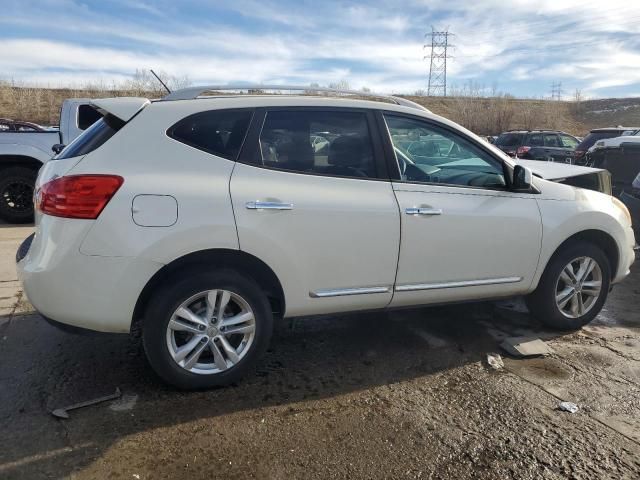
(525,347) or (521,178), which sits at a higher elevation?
(521,178)

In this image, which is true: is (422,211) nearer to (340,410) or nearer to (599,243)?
(340,410)

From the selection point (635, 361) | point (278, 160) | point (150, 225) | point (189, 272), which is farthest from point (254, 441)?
point (635, 361)

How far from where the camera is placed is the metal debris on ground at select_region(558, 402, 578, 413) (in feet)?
10.4

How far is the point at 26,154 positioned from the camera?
8.52 metres

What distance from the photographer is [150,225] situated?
2963 millimetres

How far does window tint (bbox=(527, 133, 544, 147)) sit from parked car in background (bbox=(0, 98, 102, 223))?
585 inches

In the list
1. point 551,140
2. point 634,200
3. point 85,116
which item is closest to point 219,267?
point 634,200

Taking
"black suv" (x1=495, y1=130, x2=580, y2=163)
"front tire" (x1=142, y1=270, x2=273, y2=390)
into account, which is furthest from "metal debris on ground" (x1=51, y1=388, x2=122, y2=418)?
"black suv" (x1=495, y1=130, x2=580, y2=163)

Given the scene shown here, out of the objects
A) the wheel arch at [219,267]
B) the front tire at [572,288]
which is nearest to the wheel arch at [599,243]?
the front tire at [572,288]

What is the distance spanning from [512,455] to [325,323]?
207 cm

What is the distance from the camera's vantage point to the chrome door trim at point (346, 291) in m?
3.44

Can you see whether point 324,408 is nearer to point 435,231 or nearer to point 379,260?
point 379,260

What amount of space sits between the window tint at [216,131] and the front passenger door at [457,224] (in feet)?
3.46

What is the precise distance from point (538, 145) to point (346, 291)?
17.3 meters
